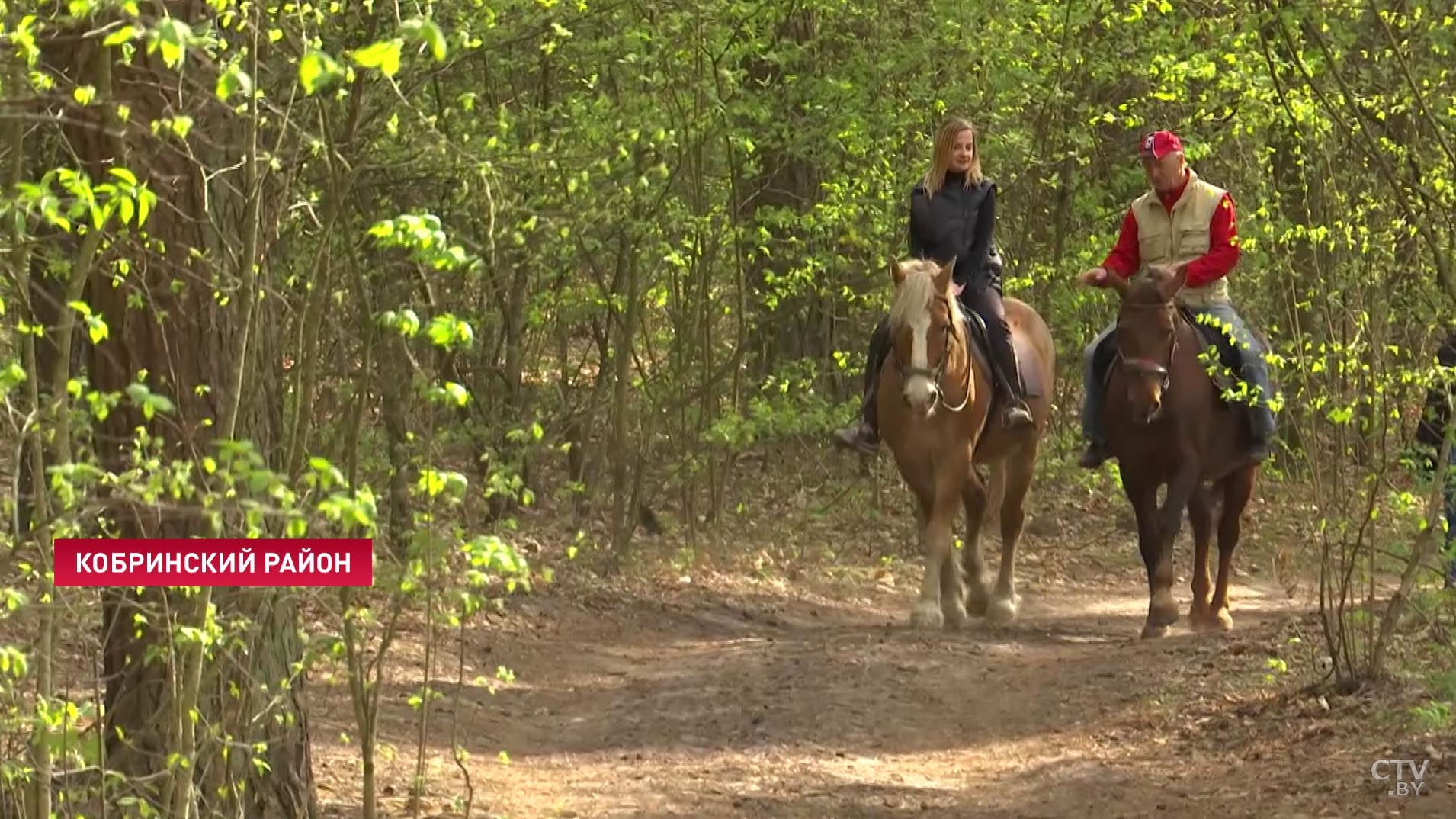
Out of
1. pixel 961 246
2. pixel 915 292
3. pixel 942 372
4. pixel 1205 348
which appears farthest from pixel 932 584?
pixel 1205 348

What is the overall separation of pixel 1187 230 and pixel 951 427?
6.05 ft

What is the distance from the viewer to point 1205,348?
11.8m

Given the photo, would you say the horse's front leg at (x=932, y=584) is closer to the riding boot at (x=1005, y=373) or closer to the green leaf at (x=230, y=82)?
the riding boot at (x=1005, y=373)

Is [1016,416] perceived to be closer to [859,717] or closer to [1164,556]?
[1164,556]

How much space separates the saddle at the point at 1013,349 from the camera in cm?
1282

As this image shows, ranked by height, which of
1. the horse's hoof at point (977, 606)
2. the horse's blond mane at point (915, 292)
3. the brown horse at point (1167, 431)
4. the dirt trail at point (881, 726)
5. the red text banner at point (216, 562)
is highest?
the horse's blond mane at point (915, 292)

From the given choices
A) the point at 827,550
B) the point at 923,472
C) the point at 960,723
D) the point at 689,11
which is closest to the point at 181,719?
the point at 960,723

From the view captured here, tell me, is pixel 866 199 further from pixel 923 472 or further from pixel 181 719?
pixel 181 719

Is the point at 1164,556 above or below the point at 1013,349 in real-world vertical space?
below

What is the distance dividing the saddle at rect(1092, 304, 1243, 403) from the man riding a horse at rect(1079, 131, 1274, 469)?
0.04 ft

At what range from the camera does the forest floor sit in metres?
8.30

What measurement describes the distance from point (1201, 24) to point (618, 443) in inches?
273

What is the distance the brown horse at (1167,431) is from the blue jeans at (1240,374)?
90 millimetres

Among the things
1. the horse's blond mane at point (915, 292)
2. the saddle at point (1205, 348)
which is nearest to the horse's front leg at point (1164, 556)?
the saddle at point (1205, 348)
